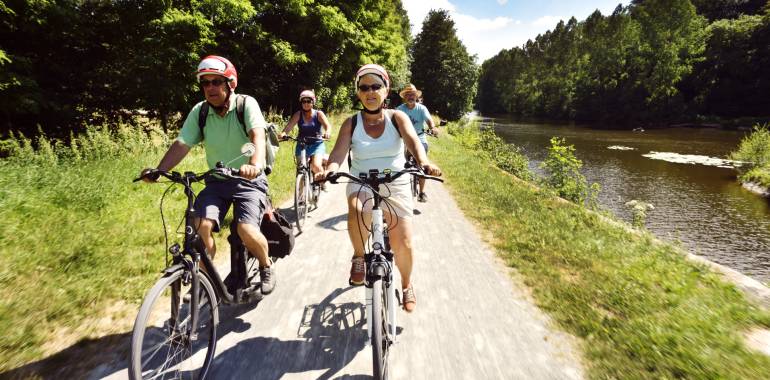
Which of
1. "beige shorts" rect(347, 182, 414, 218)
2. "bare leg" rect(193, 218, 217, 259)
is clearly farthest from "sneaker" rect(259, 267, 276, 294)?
"beige shorts" rect(347, 182, 414, 218)

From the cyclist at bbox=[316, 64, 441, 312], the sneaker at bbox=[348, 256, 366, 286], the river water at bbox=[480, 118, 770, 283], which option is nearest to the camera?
the cyclist at bbox=[316, 64, 441, 312]

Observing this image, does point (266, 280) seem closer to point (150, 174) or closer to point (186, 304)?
point (186, 304)

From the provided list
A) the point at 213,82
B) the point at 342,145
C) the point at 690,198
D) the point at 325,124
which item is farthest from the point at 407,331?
the point at 690,198

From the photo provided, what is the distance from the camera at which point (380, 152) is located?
291 centimetres

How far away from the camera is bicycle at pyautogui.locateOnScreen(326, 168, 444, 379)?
7.17 feet

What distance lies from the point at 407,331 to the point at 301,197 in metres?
3.37

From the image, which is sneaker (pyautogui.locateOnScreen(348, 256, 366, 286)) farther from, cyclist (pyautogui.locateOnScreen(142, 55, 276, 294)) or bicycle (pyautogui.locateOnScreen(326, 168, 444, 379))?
cyclist (pyautogui.locateOnScreen(142, 55, 276, 294))

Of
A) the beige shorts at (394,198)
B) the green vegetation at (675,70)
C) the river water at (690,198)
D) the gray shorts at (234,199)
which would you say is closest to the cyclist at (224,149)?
the gray shorts at (234,199)

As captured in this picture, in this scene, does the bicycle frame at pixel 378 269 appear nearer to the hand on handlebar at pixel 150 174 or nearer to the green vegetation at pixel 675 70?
the hand on handlebar at pixel 150 174

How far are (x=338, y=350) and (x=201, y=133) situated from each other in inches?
85.7

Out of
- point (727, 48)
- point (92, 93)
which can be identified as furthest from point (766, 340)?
point (727, 48)

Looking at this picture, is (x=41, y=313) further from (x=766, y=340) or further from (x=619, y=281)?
(x=766, y=340)

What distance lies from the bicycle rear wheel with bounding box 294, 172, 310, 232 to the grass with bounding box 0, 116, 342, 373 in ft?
3.95

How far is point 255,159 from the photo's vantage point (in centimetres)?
277
